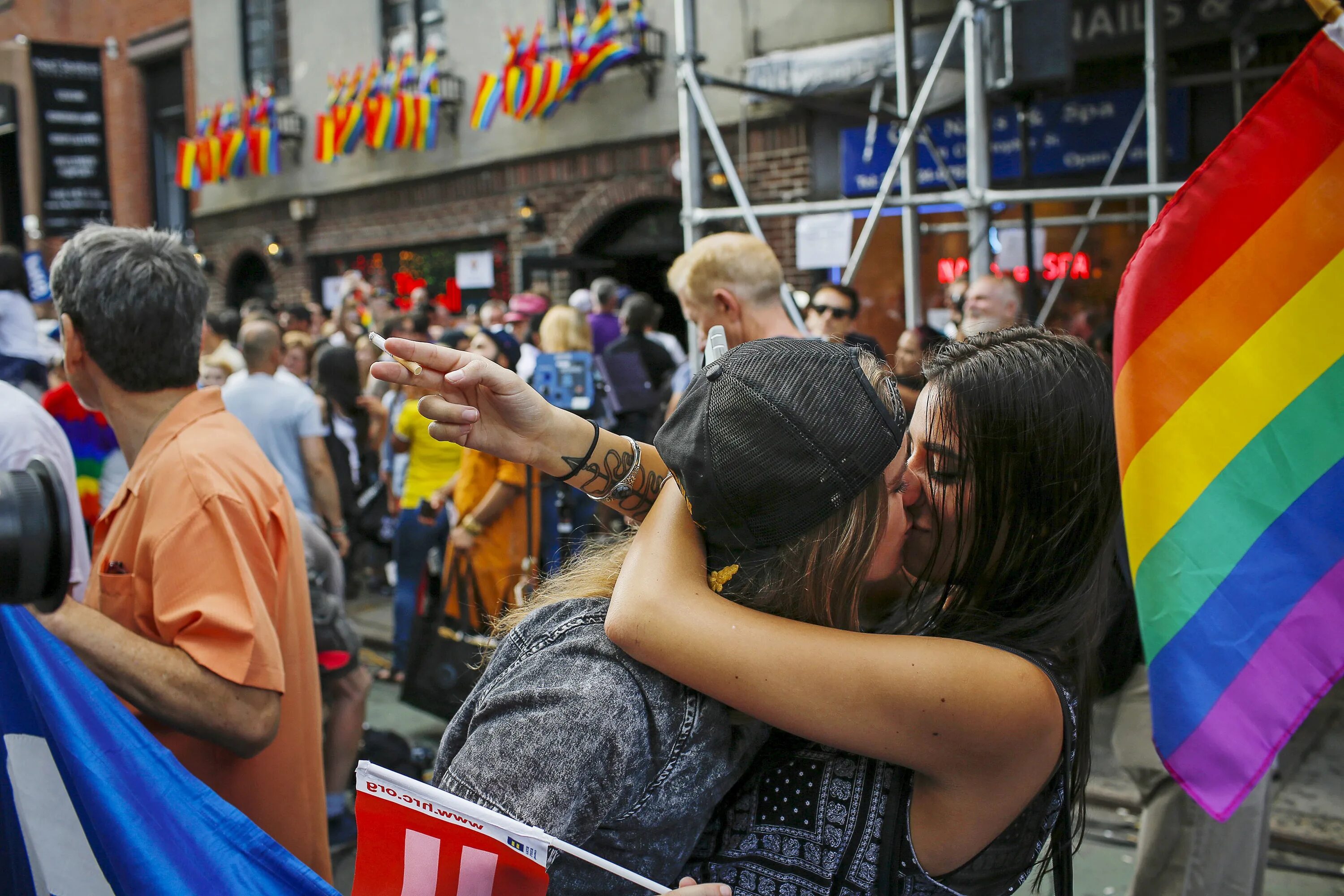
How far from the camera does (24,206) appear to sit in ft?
52.3

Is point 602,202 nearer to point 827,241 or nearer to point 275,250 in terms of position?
point 827,241

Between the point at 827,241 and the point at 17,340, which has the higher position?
the point at 827,241

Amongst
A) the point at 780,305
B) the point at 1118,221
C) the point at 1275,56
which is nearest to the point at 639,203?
the point at 1118,221

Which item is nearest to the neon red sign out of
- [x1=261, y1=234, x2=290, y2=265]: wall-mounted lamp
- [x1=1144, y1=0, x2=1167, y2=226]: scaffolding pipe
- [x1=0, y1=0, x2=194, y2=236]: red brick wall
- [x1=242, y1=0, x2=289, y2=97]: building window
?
[x1=1144, y1=0, x2=1167, y2=226]: scaffolding pipe

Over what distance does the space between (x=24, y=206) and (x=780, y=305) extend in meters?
16.3

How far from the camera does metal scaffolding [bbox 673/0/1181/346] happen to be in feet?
15.9

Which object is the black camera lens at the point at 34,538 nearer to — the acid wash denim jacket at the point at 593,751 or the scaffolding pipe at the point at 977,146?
the acid wash denim jacket at the point at 593,751

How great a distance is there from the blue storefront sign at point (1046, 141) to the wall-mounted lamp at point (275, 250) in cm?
877

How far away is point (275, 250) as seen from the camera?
575 inches

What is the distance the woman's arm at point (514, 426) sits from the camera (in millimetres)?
1453

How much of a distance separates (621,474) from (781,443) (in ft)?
1.89

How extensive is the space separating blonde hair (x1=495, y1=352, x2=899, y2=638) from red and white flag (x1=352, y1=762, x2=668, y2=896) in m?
0.30

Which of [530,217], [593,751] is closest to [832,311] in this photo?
[593,751]

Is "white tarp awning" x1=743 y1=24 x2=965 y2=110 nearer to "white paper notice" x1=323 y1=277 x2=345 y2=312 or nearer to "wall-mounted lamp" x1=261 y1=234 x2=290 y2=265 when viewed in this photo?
"white paper notice" x1=323 y1=277 x2=345 y2=312
